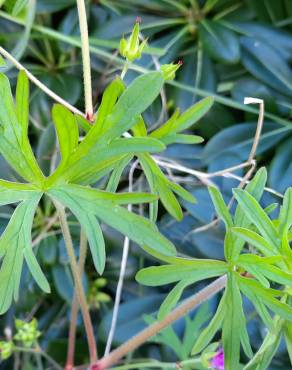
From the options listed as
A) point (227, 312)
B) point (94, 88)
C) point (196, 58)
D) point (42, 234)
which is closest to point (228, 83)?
point (196, 58)

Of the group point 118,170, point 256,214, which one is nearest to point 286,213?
point 256,214

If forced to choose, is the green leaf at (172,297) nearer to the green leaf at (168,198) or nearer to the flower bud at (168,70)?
the green leaf at (168,198)

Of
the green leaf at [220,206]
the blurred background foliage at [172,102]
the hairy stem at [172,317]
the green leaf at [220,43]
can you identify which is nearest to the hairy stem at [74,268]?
the hairy stem at [172,317]

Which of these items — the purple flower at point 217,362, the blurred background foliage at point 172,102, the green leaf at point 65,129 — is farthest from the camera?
the blurred background foliage at point 172,102

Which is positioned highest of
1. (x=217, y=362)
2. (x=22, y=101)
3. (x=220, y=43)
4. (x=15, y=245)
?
(x=220, y=43)

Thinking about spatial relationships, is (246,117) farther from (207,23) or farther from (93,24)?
(93,24)

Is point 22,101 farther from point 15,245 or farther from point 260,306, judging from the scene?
point 260,306
